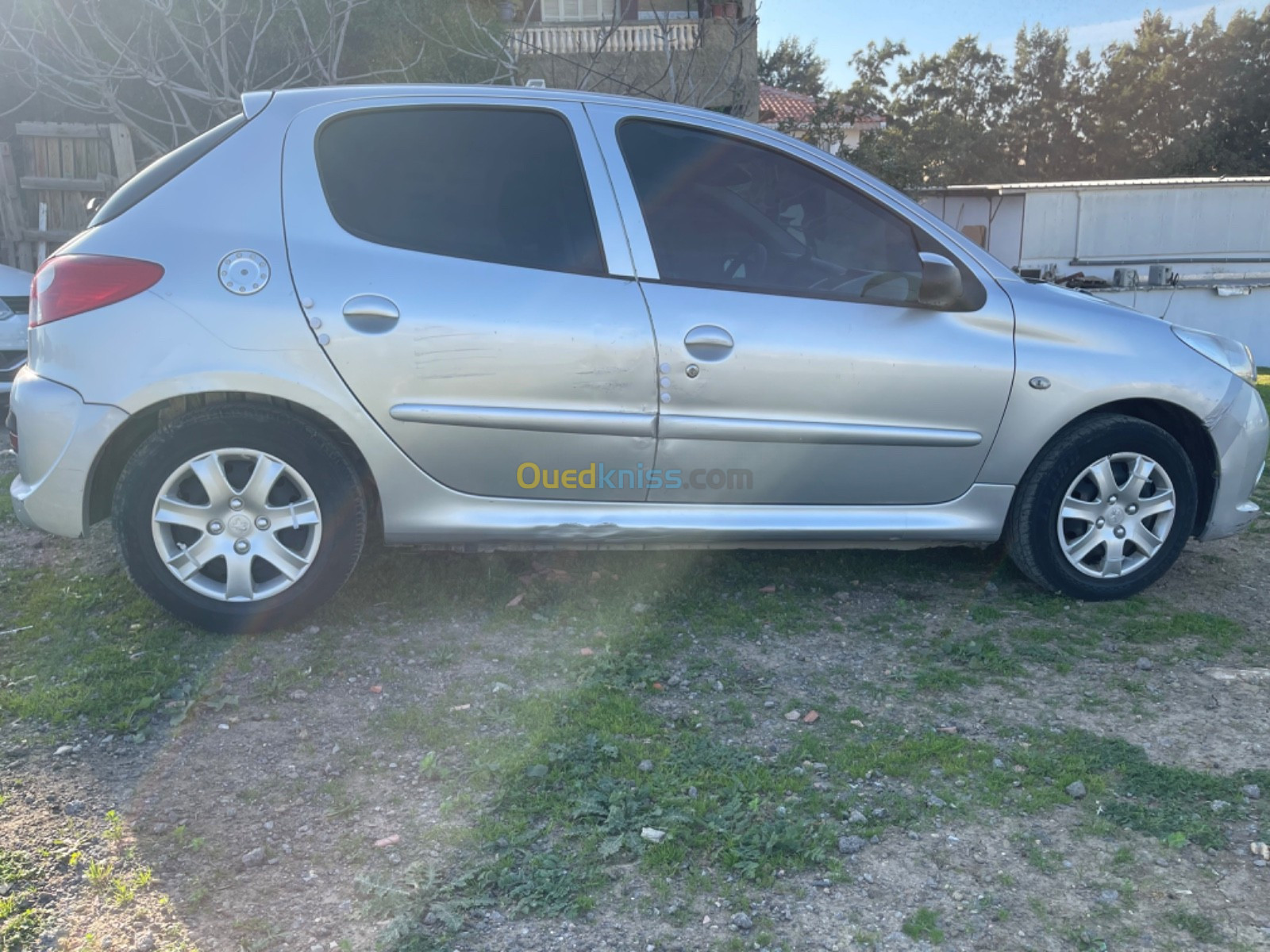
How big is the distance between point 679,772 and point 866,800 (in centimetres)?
50

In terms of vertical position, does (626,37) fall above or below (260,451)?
above

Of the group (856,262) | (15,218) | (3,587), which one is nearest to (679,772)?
(856,262)

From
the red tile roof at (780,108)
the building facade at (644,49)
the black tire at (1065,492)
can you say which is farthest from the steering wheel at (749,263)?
the red tile roof at (780,108)

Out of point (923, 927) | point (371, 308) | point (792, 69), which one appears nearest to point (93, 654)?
point (371, 308)

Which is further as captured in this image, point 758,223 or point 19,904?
point 758,223

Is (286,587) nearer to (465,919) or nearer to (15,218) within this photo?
(465,919)

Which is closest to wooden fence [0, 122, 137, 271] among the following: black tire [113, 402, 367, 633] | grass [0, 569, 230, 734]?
grass [0, 569, 230, 734]

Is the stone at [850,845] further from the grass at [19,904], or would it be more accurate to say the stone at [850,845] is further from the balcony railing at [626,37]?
the balcony railing at [626,37]

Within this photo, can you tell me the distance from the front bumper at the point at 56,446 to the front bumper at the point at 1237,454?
4130mm

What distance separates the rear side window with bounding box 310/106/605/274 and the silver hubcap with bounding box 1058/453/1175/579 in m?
2.10

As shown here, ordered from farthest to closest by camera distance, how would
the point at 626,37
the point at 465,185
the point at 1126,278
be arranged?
the point at 1126,278 → the point at 626,37 → the point at 465,185

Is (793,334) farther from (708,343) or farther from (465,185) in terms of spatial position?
(465,185)

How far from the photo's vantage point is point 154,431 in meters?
3.71

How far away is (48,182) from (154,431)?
314 inches
